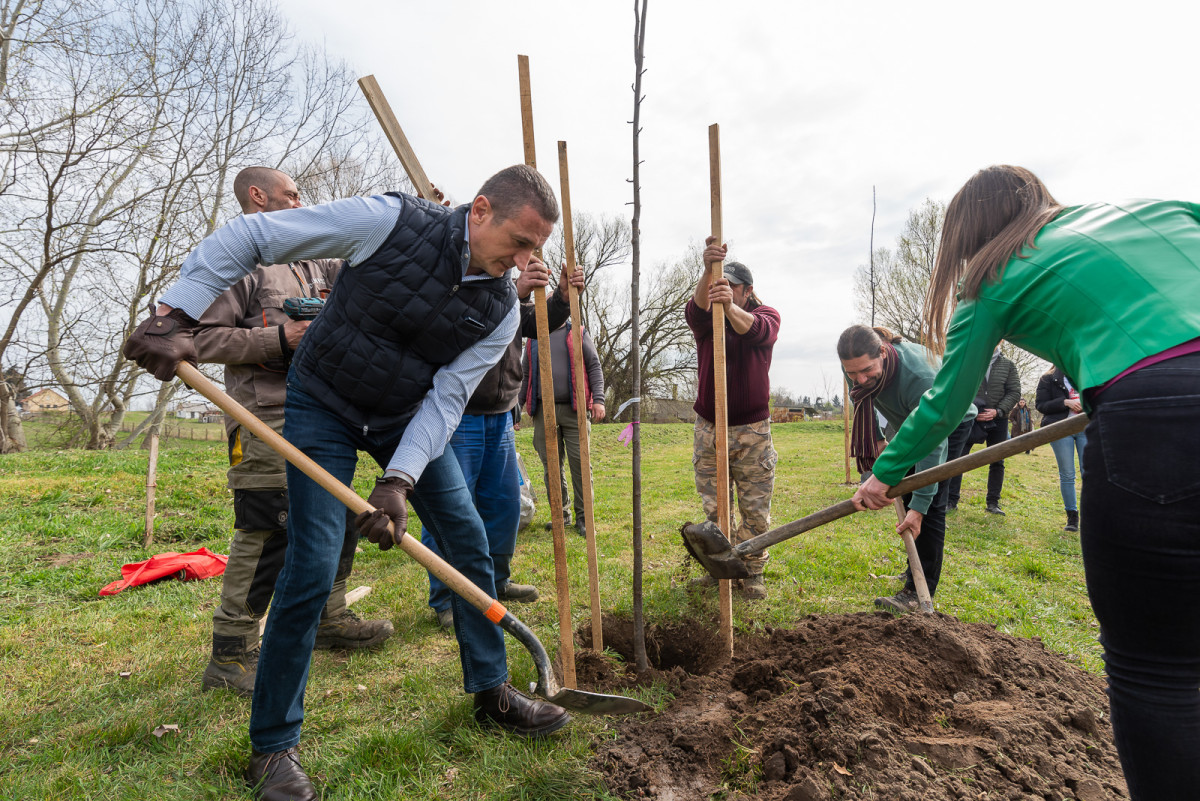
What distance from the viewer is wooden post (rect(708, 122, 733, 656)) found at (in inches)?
125

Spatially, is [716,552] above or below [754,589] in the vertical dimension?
above

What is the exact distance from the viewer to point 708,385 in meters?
4.43

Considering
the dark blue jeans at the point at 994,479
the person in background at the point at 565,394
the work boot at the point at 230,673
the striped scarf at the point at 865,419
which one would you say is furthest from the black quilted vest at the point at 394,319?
the dark blue jeans at the point at 994,479

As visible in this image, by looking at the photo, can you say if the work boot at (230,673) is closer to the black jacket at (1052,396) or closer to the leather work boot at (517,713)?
the leather work boot at (517,713)

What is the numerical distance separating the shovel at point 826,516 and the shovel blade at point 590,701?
0.78m

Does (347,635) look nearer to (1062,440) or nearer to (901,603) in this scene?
(901,603)

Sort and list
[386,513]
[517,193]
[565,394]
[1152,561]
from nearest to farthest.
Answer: [1152,561], [386,513], [517,193], [565,394]

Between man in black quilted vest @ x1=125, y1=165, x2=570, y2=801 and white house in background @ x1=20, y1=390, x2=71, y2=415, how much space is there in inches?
640

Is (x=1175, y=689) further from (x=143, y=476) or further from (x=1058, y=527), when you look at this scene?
(x=143, y=476)

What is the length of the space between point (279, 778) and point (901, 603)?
3696 mm

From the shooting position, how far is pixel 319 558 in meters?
2.23

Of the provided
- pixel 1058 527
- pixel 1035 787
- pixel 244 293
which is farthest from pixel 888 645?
pixel 1058 527

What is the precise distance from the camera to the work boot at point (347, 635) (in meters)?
3.49

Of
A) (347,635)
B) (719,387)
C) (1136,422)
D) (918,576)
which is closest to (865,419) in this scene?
(918,576)
